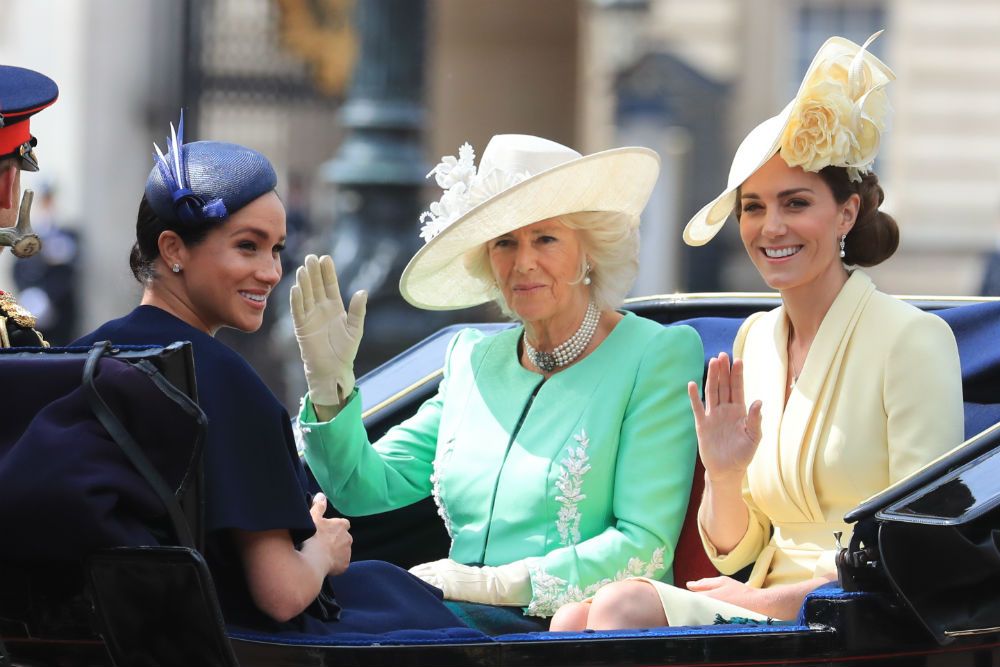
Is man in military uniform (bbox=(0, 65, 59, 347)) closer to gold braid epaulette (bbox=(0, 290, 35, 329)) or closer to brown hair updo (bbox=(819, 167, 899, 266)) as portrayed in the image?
gold braid epaulette (bbox=(0, 290, 35, 329))

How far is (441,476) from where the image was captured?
3500 mm

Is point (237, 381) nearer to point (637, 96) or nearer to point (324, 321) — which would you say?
point (324, 321)

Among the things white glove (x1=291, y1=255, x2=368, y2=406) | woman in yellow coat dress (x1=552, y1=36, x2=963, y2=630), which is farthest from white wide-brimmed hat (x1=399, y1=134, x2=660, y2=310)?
white glove (x1=291, y1=255, x2=368, y2=406)

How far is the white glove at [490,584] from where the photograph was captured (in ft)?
10.6

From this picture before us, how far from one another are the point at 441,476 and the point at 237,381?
0.96 metres

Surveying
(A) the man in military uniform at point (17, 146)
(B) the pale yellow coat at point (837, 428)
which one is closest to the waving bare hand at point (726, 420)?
(B) the pale yellow coat at point (837, 428)

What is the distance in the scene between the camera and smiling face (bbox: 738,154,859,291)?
3.24 meters

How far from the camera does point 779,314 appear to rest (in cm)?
342

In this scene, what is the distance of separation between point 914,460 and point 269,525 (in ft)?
3.75

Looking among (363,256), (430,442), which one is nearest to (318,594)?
(430,442)

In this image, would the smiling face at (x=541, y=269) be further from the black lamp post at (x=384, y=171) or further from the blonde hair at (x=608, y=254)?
the black lamp post at (x=384, y=171)

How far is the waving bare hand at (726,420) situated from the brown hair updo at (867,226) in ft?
1.43

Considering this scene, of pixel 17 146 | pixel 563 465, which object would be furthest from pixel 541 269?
pixel 17 146

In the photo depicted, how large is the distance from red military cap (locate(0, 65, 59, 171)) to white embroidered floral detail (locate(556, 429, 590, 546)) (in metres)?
1.14
